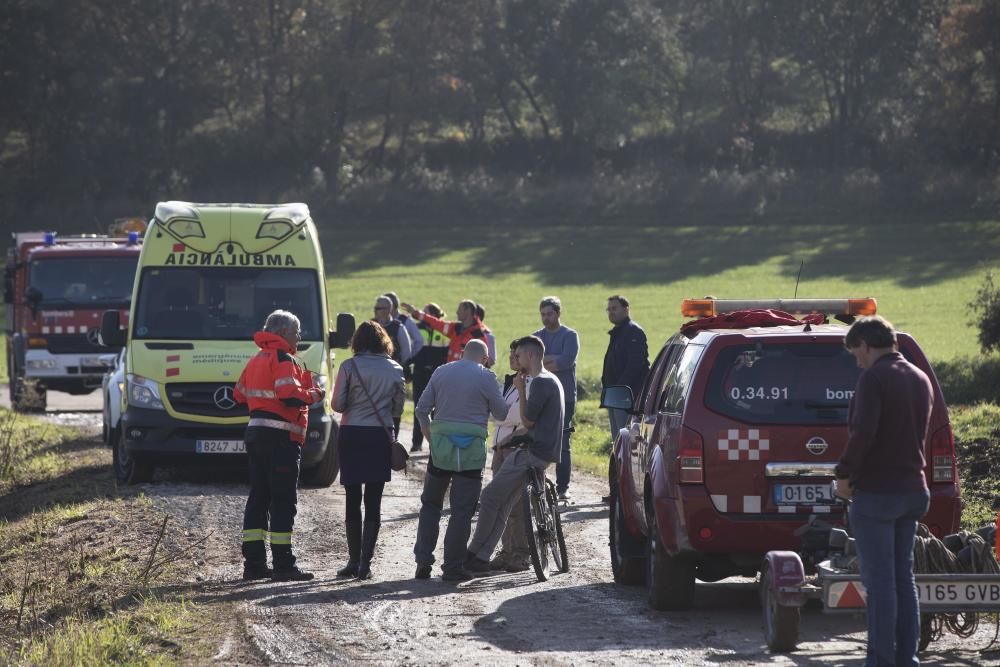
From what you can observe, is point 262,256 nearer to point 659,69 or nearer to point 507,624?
point 507,624

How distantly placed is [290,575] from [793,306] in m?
3.79

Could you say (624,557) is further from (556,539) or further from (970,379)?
(970,379)

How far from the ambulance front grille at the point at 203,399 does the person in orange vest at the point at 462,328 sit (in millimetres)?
2269

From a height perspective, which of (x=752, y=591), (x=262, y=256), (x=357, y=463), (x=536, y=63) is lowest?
(x=752, y=591)

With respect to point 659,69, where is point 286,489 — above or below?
below

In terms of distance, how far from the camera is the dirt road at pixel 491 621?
8188 millimetres

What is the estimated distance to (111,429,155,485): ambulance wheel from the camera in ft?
52.0

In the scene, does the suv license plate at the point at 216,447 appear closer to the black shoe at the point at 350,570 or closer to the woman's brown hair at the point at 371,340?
the woman's brown hair at the point at 371,340

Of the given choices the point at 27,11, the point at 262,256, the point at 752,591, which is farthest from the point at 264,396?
the point at 27,11

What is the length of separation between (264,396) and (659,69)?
60745mm

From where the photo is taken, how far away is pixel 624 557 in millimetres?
10516

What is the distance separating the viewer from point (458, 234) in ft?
195

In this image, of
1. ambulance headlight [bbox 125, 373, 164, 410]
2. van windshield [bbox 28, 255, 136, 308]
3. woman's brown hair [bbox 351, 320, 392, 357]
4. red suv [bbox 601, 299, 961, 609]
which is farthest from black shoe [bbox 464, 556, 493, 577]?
van windshield [bbox 28, 255, 136, 308]

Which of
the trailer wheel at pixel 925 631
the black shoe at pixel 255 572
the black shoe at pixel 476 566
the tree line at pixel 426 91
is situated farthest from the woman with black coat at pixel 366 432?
the tree line at pixel 426 91
